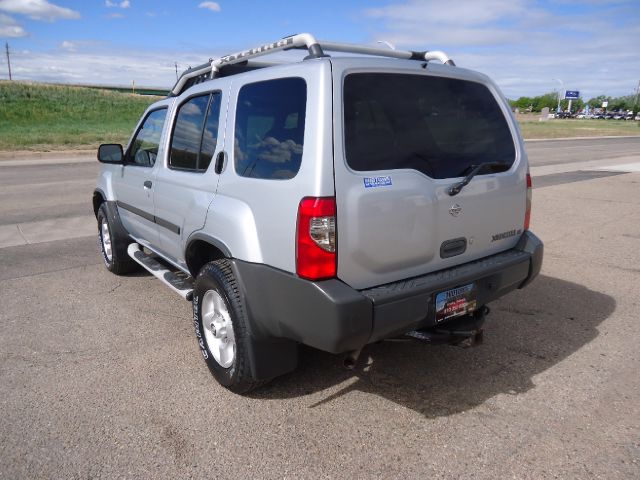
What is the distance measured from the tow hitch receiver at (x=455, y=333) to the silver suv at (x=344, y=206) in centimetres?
1

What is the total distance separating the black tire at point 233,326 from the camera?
2.96 metres

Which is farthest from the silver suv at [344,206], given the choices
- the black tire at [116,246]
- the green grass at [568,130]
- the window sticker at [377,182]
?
the green grass at [568,130]

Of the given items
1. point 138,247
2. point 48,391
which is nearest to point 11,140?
point 138,247

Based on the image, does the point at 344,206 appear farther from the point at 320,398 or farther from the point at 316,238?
the point at 320,398

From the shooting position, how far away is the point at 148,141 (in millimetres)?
4586

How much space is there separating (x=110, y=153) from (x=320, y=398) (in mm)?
3207

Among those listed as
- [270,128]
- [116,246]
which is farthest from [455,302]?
[116,246]

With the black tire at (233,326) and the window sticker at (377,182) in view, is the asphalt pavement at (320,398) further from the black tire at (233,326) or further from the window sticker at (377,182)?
the window sticker at (377,182)

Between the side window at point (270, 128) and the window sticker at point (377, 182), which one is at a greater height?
the side window at point (270, 128)

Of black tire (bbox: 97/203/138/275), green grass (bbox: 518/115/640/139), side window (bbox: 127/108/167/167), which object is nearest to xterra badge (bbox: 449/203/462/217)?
side window (bbox: 127/108/167/167)

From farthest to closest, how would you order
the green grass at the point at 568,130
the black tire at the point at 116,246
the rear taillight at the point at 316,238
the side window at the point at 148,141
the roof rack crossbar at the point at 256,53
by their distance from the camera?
the green grass at the point at 568,130 → the black tire at the point at 116,246 → the side window at the point at 148,141 → the roof rack crossbar at the point at 256,53 → the rear taillight at the point at 316,238

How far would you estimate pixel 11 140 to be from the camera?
75.6 ft

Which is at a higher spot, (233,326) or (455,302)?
(455,302)

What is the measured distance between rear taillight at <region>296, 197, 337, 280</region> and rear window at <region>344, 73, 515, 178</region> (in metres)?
0.28
